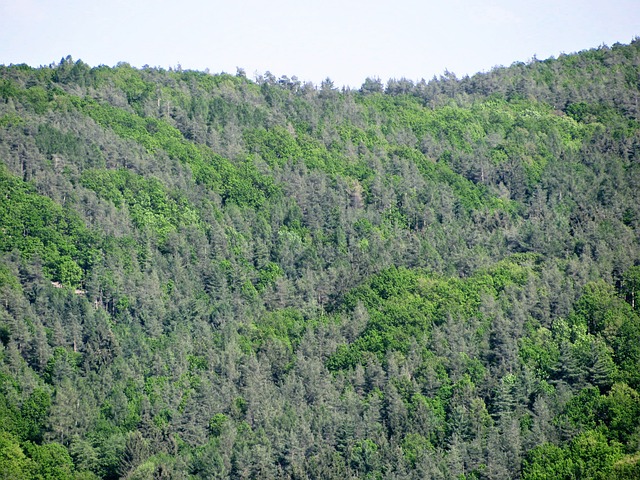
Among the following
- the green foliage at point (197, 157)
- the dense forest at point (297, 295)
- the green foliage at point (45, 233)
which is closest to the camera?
the dense forest at point (297, 295)

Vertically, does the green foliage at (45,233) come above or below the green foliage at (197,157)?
below

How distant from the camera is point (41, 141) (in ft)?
518

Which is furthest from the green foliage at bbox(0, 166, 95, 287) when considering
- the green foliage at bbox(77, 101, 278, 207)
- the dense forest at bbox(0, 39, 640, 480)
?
the green foliage at bbox(77, 101, 278, 207)

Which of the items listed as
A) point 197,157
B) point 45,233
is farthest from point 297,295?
point 197,157

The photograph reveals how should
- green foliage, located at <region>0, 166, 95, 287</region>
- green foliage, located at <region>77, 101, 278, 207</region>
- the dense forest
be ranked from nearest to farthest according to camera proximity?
1. the dense forest
2. green foliage, located at <region>0, 166, 95, 287</region>
3. green foliage, located at <region>77, 101, 278, 207</region>

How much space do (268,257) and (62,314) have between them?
35.3m

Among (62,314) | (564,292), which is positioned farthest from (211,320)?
(564,292)

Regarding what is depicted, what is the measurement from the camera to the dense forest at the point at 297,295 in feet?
379

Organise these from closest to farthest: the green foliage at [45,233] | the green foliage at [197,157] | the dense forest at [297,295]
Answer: the dense forest at [297,295], the green foliage at [45,233], the green foliage at [197,157]

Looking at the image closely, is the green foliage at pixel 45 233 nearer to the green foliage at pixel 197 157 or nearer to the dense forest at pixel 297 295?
the dense forest at pixel 297 295

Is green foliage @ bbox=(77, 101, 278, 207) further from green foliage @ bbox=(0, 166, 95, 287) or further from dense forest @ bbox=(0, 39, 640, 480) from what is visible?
green foliage @ bbox=(0, 166, 95, 287)

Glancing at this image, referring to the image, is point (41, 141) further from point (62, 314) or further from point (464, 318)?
point (464, 318)

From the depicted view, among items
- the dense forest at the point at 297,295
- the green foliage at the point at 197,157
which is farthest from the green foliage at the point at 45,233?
the green foliage at the point at 197,157

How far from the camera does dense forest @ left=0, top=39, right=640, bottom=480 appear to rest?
379ft
